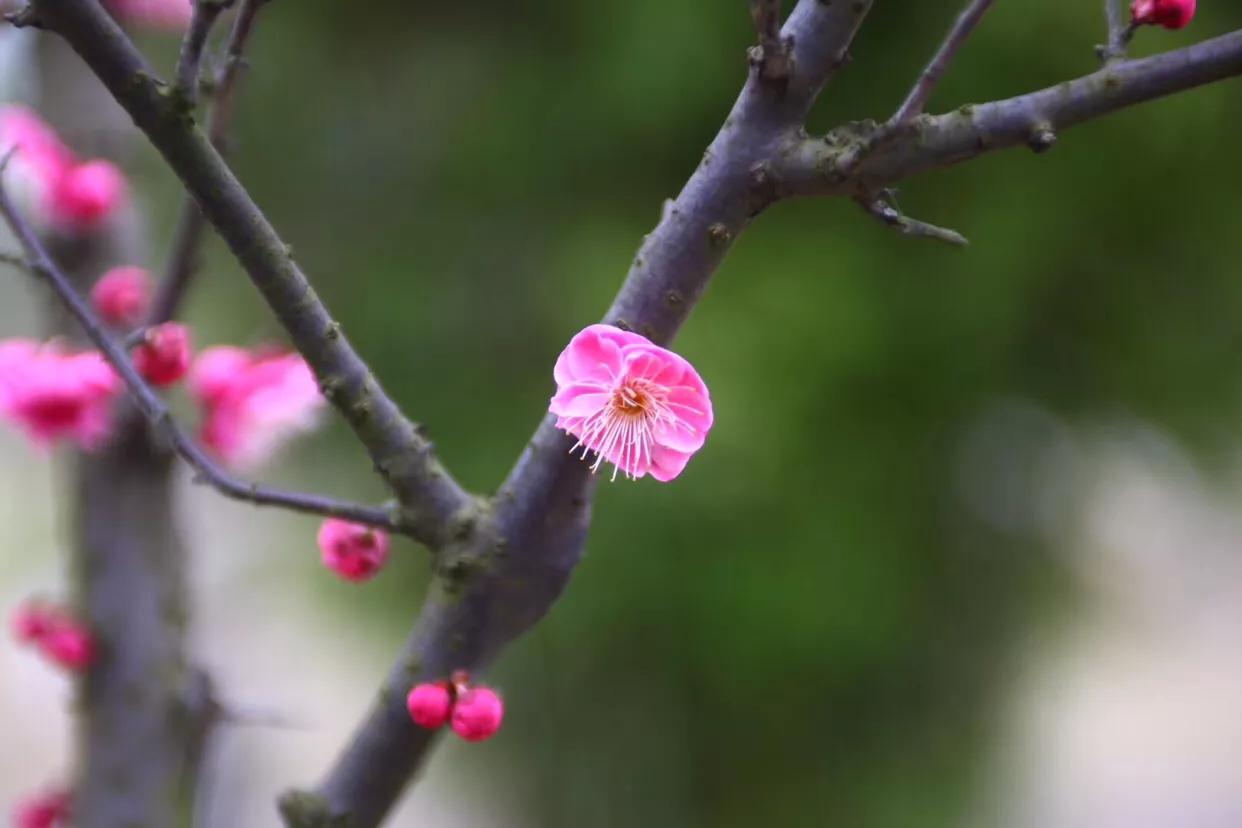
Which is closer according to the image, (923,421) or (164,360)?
(164,360)

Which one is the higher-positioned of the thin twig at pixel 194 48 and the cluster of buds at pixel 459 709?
the thin twig at pixel 194 48

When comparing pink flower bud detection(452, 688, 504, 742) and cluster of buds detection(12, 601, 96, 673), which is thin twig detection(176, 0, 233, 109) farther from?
cluster of buds detection(12, 601, 96, 673)

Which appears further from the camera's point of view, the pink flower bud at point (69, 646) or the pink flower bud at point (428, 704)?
the pink flower bud at point (69, 646)

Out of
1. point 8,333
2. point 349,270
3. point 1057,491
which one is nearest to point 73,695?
point 349,270

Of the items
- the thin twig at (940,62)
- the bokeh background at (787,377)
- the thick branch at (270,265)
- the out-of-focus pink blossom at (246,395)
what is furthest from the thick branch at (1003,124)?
the bokeh background at (787,377)

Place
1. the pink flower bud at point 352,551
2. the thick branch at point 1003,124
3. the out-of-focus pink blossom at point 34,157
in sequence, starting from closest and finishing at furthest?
1. the thick branch at point 1003,124
2. the pink flower bud at point 352,551
3. the out-of-focus pink blossom at point 34,157

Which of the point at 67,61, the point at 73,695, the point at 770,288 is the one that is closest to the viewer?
the point at 73,695

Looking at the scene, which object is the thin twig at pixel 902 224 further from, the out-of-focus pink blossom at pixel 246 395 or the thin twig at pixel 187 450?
the out-of-focus pink blossom at pixel 246 395

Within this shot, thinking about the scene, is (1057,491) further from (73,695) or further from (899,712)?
(73,695)
